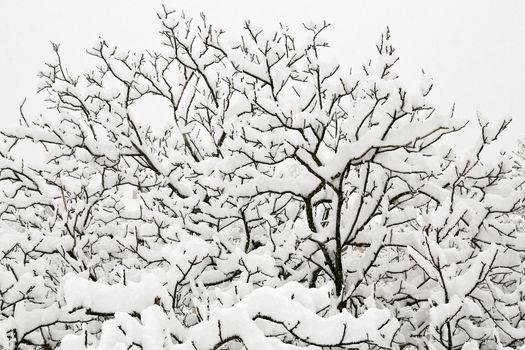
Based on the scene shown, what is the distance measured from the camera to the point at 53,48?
17.5 feet

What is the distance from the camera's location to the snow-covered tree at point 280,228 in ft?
5.40

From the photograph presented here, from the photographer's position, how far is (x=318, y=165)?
3.19 meters

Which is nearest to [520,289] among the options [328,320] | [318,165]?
[318,165]

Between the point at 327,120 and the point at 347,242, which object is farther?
the point at 347,242

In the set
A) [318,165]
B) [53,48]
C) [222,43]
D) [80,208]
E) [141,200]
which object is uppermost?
[53,48]

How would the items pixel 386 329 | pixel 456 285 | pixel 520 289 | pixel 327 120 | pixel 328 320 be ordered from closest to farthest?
pixel 328 320, pixel 386 329, pixel 456 285, pixel 327 120, pixel 520 289

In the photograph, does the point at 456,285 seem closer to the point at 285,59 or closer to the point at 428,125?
the point at 428,125

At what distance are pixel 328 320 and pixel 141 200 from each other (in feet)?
12.9

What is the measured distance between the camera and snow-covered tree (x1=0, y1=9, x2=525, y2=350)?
164 cm

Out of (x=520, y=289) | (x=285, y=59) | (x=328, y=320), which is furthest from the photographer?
(x=285, y=59)

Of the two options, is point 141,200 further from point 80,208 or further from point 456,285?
point 456,285

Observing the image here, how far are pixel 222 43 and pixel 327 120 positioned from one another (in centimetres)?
237

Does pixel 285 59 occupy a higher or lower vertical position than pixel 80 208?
higher

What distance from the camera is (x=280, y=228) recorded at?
5.14 m
